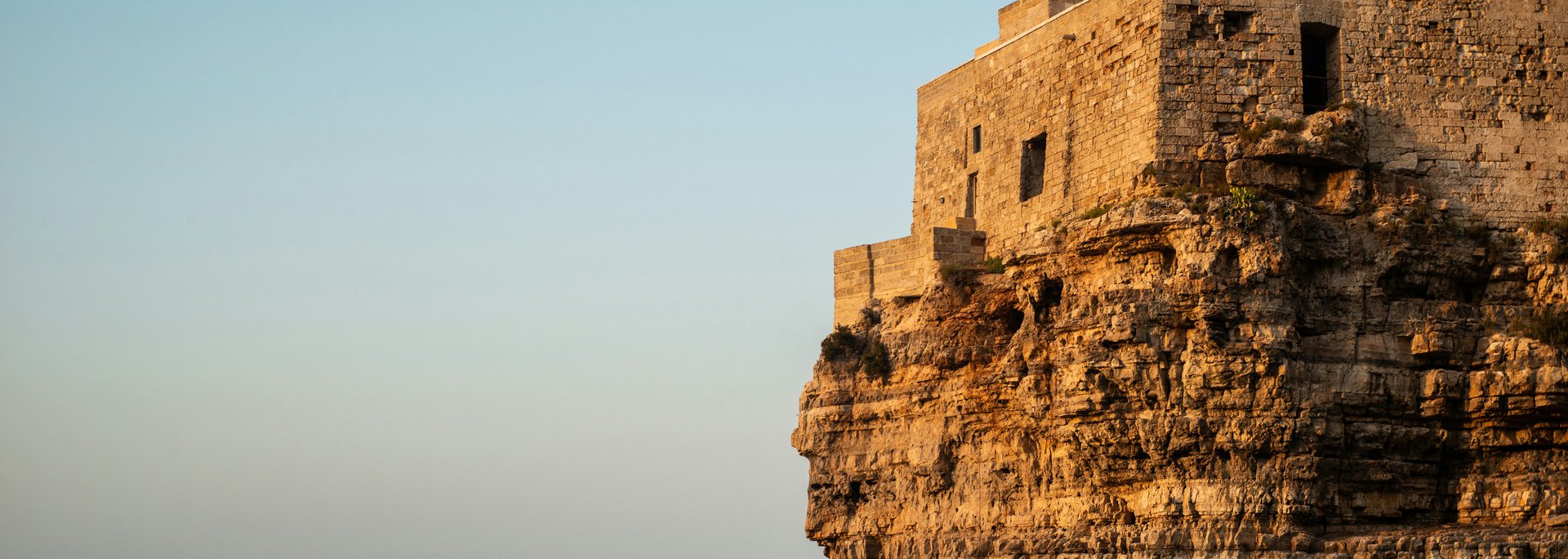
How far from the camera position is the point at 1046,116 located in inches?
1371

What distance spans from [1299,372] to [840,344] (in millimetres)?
9543

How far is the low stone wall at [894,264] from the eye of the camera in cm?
3594

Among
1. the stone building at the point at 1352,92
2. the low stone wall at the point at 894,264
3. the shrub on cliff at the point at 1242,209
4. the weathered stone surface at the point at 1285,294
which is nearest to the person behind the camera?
the weathered stone surface at the point at 1285,294

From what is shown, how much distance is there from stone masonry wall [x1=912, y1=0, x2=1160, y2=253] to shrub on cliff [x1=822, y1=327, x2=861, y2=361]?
2301 mm

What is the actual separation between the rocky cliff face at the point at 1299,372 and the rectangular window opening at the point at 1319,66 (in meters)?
1.02

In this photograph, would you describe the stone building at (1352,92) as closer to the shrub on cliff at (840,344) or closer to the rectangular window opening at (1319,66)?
the rectangular window opening at (1319,66)

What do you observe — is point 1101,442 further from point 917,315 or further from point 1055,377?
point 917,315

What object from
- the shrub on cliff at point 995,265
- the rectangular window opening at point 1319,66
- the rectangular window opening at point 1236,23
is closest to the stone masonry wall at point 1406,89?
the rectangular window opening at point 1236,23

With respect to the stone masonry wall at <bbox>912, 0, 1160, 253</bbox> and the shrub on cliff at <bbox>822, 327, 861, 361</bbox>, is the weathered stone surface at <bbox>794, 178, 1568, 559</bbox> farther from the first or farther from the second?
the shrub on cliff at <bbox>822, 327, 861, 361</bbox>

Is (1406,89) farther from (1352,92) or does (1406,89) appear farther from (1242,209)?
(1242,209)

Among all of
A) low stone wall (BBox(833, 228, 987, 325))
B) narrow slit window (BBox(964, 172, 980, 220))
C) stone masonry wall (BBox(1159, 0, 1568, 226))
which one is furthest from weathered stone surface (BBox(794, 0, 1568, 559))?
narrow slit window (BBox(964, 172, 980, 220))

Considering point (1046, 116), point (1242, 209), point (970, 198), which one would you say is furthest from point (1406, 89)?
point (970, 198)

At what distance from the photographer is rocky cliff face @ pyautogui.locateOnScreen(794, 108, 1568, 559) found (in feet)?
99.3

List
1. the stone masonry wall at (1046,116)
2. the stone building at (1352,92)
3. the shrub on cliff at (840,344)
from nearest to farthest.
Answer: the stone building at (1352,92) → the stone masonry wall at (1046,116) → the shrub on cliff at (840,344)
